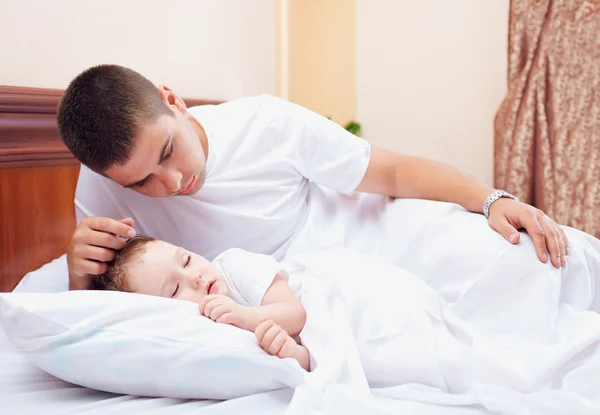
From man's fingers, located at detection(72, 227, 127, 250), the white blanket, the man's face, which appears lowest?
the white blanket

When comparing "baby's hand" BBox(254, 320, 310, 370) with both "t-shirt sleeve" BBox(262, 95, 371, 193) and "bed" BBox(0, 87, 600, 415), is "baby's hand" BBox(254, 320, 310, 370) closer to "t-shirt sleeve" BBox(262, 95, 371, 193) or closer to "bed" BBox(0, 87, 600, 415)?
"bed" BBox(0, 87, 600, 415)

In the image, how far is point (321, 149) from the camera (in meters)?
1.42

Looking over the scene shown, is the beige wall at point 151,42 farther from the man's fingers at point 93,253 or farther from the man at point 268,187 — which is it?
the man's fingers at point 93,253

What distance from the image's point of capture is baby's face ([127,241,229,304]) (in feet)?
3.34

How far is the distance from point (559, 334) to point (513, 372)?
0.50 feet

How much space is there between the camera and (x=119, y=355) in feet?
2.53

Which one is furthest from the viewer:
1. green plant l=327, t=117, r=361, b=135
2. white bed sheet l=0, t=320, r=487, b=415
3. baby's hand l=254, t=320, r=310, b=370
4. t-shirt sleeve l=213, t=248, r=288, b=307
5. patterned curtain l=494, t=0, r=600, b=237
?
green plant l=327, t=117, r=361, b=135

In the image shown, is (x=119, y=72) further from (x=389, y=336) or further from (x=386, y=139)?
(x=386, y=139)

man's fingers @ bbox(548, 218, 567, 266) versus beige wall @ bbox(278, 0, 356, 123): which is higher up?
→ beige wall @ bbox(278, 0, 356, 123)

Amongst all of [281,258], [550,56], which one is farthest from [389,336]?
[550,56]

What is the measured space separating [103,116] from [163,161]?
0.14 metres

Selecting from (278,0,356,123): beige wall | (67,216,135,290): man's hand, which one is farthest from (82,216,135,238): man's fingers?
(278,0,356,123): beige wall

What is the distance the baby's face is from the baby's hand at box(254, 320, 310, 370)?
21 centimetres

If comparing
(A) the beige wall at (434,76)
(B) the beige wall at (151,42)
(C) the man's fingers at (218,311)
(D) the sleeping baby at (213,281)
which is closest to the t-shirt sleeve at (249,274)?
(D) the sleeping baby at (213,281)
